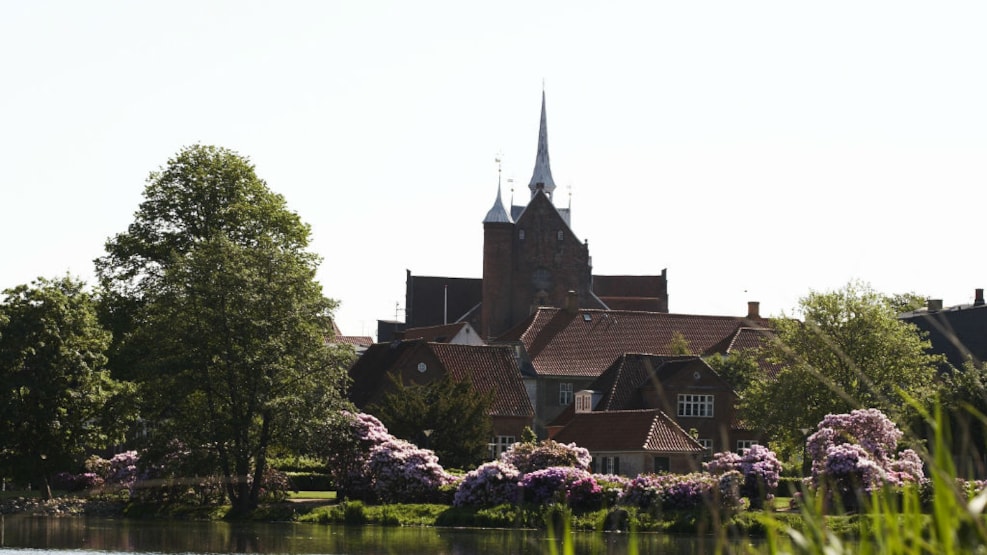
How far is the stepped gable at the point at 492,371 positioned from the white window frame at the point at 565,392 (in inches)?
584

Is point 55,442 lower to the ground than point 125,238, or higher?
lower

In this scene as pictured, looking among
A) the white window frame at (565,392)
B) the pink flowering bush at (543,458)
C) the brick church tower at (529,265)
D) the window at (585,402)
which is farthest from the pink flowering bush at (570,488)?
the brick church tower at (529,265)

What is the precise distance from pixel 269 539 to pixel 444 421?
61.0 feet

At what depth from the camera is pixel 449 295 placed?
123 metres

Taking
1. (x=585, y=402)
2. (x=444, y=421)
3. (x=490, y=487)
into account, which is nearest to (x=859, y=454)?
(x=490, y=487)

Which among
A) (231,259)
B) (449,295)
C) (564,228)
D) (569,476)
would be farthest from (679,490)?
(449,295)

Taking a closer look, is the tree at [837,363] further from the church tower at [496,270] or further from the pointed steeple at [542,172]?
the pointed steeple at [542,172]

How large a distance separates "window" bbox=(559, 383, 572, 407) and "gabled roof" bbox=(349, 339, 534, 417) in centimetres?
1453

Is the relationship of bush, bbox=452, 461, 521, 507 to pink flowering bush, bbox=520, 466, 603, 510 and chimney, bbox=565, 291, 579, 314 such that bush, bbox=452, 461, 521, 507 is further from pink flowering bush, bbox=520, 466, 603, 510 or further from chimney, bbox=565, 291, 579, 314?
chimney, bbox=565, 291, 579, 314

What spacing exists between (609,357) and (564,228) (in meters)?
28.3

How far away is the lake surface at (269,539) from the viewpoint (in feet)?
99.3

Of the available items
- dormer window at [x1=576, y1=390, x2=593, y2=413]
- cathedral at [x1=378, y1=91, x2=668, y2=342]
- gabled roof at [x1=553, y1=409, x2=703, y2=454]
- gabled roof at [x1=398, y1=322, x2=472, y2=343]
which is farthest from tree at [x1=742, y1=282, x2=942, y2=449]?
cathedral at [x1=378, y1=91, x2=668, y2=342]

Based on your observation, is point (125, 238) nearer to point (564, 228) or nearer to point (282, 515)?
point (282, 515)

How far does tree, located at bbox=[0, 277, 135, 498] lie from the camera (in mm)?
45000
